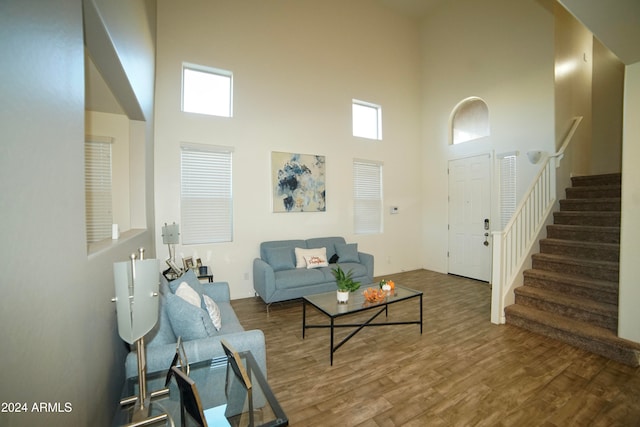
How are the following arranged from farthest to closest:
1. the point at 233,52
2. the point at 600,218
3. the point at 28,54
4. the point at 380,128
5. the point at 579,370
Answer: the point at 380,128 < the point at 233,52 < the point at 600,218 < the point at 579,370 < the point at 28,54

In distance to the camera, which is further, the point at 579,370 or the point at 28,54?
the point at 579,370

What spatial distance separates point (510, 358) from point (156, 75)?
17.7 ft

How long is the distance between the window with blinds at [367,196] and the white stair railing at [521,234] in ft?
8.23

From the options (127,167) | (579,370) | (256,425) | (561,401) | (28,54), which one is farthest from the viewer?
(127,167)

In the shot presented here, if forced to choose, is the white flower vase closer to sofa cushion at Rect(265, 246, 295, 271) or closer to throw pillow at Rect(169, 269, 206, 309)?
throw pillow at Rect(169, 269, 206, 309)

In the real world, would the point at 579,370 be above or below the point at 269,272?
below

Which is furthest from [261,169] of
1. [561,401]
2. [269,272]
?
[561,401]

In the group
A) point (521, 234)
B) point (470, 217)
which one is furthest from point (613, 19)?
point (470, 217)

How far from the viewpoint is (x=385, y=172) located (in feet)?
18.9

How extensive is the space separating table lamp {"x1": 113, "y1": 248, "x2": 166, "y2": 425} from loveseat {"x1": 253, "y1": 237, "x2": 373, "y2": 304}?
2.54 m

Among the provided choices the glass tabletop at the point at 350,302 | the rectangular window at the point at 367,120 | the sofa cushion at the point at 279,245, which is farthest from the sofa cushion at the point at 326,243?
the rectangular window at the point at 367,120

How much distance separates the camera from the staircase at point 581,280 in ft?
8.91

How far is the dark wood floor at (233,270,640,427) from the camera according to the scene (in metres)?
1.86

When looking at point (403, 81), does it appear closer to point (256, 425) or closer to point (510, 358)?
point (510, 358)
